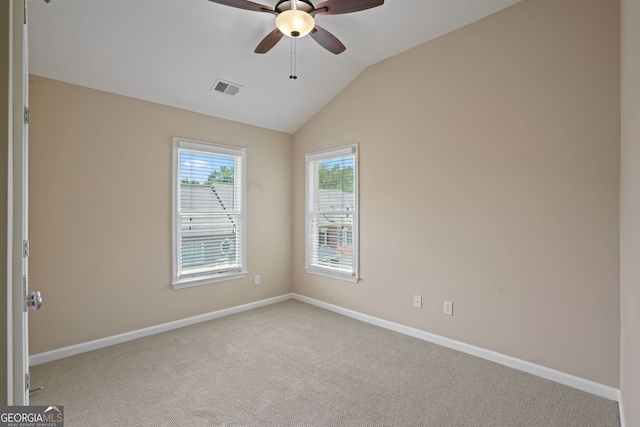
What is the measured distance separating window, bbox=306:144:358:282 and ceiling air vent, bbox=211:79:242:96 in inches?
52.7

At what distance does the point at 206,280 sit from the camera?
3893mm

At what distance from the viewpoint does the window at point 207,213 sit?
12.1ft

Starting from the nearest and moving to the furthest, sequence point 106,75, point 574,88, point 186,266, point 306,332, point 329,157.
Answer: point 574,88 < point 106,75 < point 306,332 < point 186,266 < point 329,157

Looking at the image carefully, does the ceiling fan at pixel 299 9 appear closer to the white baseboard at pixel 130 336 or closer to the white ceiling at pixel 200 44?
the white ceiling at pixel 200 44

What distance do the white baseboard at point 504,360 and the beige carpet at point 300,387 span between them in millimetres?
68

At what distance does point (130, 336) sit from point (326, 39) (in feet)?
11.2

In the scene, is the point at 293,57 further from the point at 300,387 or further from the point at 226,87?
the point at 300,387

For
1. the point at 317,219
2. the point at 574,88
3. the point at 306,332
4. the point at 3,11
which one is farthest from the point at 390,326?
the point at 3,11

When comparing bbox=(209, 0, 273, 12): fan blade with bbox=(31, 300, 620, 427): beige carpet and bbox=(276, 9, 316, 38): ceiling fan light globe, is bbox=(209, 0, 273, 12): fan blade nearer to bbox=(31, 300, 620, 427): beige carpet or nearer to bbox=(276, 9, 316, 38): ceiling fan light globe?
bbox=(276, 9, 316, 38): ceiling fan light globe

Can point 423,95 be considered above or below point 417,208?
above

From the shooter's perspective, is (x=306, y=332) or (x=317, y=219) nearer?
(x=306, y=332)

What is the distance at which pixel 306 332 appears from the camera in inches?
138

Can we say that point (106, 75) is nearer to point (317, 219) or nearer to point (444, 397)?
point (317, 219)

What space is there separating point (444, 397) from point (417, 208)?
174cm
